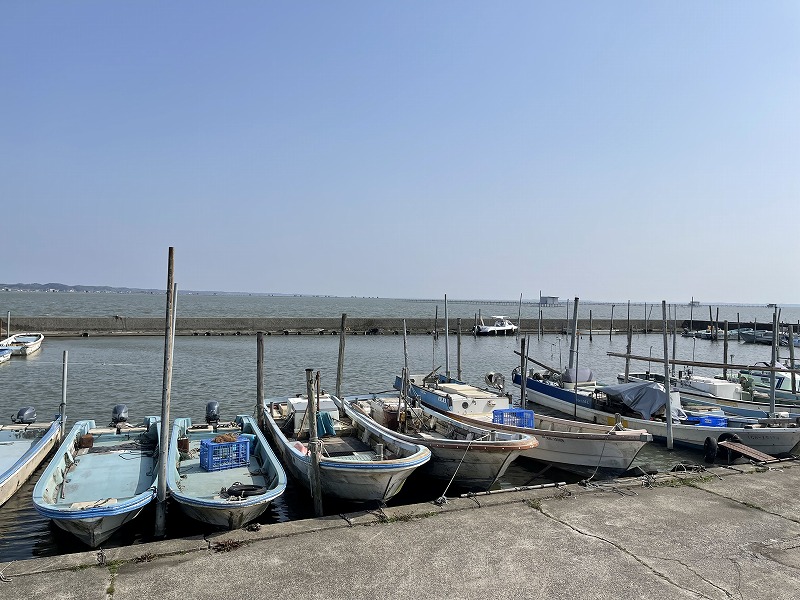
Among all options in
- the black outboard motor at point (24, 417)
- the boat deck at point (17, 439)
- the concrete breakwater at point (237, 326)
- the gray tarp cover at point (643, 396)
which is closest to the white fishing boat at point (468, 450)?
the gray tarp cover at point (643, 396)

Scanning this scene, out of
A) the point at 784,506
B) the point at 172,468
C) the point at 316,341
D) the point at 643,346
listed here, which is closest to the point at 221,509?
the point at 172,468

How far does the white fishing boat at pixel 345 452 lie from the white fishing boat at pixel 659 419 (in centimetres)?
882

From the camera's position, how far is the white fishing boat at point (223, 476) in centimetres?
1010

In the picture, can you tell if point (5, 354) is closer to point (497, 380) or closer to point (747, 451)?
point (497, 380)

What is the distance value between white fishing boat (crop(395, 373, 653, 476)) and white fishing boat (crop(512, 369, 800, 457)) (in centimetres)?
291

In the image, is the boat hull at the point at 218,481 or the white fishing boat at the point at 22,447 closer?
the boat hull at the point at 218,481

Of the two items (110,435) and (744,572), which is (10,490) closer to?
(110,435)

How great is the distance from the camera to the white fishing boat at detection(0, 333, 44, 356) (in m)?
41.3

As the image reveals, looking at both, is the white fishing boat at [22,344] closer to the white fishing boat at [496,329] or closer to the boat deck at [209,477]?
the boat deck at [209,477]

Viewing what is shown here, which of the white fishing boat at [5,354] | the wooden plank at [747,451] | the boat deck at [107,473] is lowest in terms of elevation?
the white fishing boat at [5,354]

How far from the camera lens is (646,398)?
65.0 feet

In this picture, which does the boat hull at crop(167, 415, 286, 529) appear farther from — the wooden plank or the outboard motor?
the wooden plank

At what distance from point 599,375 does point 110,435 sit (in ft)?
114

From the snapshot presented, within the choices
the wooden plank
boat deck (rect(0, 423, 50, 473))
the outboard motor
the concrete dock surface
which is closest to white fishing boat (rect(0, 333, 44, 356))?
boat deck (rect(0, 423, 50, 473))
